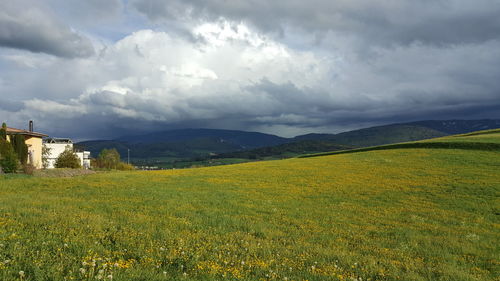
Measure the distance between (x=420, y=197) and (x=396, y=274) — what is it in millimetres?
18763

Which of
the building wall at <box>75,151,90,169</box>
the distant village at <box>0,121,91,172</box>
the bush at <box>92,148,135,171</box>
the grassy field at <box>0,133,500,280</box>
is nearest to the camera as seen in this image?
the grassy field at <box>0,133,500,280</box>

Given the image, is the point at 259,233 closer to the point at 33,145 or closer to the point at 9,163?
the point at 9,163

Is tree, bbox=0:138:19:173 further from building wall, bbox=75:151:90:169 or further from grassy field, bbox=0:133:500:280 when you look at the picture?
building wall, bbox=75:151:90:169

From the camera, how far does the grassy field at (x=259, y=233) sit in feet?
28.0

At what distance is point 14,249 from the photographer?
27.7 ft

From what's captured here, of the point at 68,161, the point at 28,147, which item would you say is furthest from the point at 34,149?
the point at 68,161

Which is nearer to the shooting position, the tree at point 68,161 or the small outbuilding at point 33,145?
the small outbuilding at point 33,145

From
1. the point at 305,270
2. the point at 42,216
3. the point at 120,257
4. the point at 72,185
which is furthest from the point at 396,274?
the point at 72,185

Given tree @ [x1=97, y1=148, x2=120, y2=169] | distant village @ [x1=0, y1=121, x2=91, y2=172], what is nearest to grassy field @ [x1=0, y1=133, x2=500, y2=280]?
distant village @ [x1=0, y1=121, x2=91, y2=172]

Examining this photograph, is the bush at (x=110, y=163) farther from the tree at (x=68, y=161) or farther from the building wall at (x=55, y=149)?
the tree at (x=68, y=161)

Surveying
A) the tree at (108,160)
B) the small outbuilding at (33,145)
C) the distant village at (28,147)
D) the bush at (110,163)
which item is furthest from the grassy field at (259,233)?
the tree at (108,160)

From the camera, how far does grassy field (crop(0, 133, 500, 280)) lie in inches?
336

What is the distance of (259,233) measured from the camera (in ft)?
48.1

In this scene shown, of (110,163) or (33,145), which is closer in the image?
(33,145)
